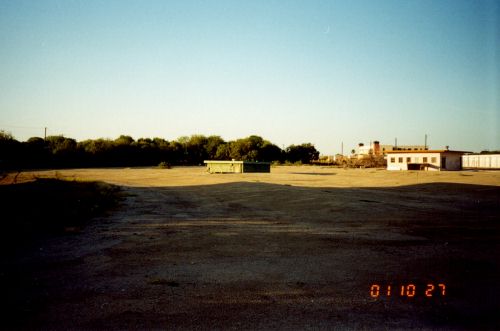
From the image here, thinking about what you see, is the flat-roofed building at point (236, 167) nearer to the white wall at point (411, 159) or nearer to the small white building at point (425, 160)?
the white wall at point (411, 159)

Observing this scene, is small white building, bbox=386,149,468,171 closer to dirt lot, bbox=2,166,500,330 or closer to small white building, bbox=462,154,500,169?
small white building, bbox=462,154,500,169

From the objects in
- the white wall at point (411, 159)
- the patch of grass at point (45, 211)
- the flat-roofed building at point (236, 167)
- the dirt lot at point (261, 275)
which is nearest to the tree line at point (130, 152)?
the flat-roofed building at point (236, 167)

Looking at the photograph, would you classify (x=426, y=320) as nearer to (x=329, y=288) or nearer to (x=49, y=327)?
(x=329, y=288)

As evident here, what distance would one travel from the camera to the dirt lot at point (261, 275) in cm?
346

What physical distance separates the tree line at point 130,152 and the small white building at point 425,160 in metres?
25.9

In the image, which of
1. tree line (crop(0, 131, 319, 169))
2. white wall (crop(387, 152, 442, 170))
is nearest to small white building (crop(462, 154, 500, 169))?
white wall (crop(387, 152, 442, 170))

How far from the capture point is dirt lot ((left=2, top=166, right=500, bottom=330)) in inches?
136

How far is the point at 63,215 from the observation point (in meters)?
9.53

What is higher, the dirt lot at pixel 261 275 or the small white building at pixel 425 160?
the small white building at pixel 425 160

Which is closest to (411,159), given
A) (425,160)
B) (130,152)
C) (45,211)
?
(425,160)

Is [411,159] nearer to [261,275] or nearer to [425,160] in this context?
[425,160]

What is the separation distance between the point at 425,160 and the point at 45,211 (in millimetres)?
48520

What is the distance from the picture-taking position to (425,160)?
1837 inches

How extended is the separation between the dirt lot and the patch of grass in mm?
767
